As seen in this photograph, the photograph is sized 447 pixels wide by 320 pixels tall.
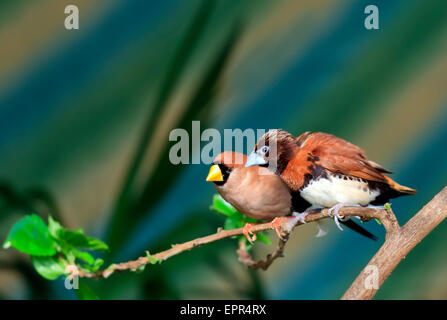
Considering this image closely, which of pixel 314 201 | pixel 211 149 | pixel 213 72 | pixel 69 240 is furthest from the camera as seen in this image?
pixel 213 72

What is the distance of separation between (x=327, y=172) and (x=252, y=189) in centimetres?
10

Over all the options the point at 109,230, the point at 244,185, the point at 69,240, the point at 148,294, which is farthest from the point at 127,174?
the point at 244,185

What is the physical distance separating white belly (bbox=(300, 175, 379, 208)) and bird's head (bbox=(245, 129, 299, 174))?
5 cm

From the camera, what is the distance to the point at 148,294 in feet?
4.19

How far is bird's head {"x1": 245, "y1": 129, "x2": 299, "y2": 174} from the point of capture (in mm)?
636

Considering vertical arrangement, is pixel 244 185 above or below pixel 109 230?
above

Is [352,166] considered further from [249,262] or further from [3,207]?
[3,207]

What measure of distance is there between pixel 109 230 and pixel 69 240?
46 cm

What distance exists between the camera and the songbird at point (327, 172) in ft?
2.15

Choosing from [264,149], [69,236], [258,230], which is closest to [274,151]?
[264,149]

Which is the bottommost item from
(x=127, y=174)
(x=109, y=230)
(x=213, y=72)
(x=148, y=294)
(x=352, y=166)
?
(x=148, y=294)

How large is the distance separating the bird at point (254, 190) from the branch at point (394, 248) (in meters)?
0.10

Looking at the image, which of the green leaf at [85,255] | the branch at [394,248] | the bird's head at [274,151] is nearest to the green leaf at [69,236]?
the green leaf at [85,255]
